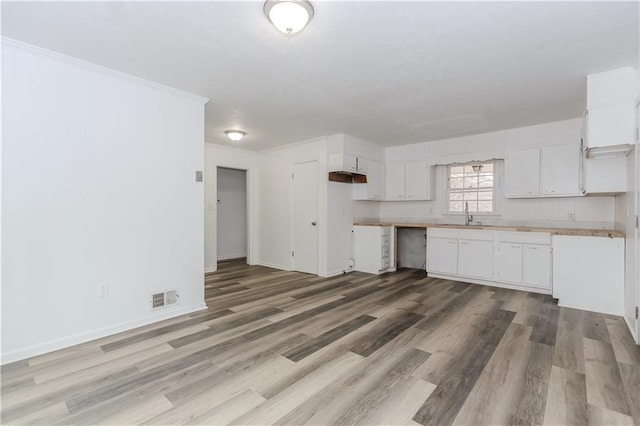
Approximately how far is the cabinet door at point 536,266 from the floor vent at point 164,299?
15.1 feet

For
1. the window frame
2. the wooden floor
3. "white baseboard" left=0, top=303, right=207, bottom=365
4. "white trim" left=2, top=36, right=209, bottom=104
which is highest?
"white trim" left=2, top=36, right=209, bottom=104

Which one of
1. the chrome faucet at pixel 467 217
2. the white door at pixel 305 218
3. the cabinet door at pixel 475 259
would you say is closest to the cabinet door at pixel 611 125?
the cabinet door at pixel 475 259

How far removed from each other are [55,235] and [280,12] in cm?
255

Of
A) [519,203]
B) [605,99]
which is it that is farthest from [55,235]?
[519,203]

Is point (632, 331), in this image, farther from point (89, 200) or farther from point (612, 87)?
point (89, 200)

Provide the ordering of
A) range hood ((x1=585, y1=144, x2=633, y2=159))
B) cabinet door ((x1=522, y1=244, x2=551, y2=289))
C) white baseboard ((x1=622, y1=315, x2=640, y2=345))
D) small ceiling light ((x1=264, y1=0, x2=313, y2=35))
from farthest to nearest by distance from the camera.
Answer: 1. cabinet door ((x1=522, y1=244, x2=551, y2=289))
2. range hood ((x1=585, y1=144, x2=633, y2=159))
3. white baseboard ((x1=622, y1=315, x2=640, y2=345))
4. small ceiling light ((x1=264, y1=0, x2=313, y2=35))

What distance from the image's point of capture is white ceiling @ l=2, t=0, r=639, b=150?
204cm

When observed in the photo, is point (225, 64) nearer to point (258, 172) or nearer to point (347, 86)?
point (347, 86)

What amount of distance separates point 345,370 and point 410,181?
4397 mm

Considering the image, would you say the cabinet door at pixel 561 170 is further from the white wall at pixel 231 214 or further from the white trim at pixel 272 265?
the white wall at pixel 231 214

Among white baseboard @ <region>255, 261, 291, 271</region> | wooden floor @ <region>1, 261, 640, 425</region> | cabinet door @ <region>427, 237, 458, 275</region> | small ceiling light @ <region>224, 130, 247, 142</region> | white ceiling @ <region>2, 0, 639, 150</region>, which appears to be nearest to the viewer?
wooden floor @ <region>1, 261, 640, 425</region>

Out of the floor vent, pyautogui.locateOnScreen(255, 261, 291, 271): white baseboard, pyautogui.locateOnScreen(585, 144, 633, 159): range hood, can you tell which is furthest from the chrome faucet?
the floor vent

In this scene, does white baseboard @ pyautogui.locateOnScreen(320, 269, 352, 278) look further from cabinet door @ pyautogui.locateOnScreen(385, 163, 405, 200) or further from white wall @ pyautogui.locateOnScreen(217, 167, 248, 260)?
white wall @ pyautogui.locateOnScreen(217, 167, 248, 260)

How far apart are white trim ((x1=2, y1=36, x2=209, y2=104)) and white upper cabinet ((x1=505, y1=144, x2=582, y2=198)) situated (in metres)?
4.61
